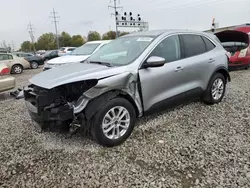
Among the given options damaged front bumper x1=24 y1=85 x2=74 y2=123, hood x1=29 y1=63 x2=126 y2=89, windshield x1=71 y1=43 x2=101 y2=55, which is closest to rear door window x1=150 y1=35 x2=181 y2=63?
hood x1=29 y1=63 x2=126 y2=89

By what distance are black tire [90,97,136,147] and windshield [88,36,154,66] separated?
0.63 metres

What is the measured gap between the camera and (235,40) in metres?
7.86

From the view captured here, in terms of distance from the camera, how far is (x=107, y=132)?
2.97 metres

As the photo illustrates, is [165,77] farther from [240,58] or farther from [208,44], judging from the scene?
[240,58]

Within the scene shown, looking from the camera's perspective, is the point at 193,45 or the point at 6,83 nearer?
the point at 193,45

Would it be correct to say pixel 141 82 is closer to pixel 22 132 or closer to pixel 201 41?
pixel 201 41

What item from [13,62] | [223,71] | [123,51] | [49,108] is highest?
[123,51]

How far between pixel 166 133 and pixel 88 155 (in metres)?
1.31

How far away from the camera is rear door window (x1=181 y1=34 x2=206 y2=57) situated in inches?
153

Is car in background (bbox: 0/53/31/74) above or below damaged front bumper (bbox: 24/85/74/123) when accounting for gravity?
above

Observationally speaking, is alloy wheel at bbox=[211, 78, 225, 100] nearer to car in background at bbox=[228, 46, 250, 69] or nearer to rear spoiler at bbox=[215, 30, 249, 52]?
rear spoiler at bbox=[215, 30, 249, 52]

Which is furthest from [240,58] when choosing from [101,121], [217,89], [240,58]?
[101,121]

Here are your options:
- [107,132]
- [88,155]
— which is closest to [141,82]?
[107,132]

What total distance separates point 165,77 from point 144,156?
1.32 m
